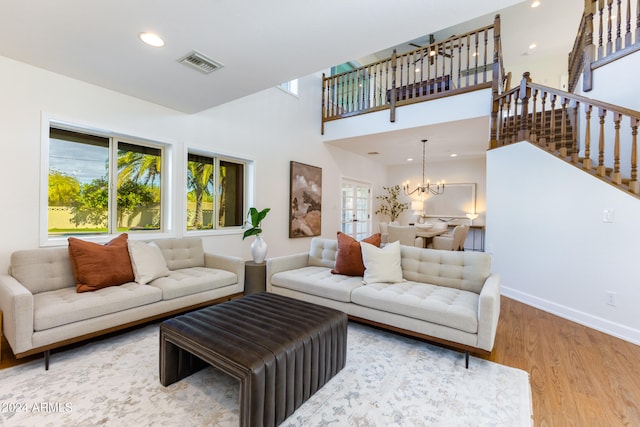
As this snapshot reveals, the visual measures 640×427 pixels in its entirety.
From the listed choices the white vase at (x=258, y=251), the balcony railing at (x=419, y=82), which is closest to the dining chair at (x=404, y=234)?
the balcony railing at (x=419, y=82)

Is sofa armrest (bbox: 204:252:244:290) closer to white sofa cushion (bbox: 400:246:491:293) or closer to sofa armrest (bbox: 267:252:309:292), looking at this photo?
sofa armrest (bbox: 267:252:309:292)

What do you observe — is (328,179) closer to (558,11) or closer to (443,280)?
(443,280)

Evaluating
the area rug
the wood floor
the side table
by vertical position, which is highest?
the side table

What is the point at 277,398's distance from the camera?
152cm

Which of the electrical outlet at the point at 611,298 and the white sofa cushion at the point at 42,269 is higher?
the white sofa cushion at the point at 42,269

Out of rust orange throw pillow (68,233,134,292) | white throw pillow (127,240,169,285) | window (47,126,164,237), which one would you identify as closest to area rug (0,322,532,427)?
rust orange throw pillow (68,233,134,292)

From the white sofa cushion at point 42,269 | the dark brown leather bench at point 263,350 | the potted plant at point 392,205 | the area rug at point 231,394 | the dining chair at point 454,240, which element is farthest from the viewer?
the potted plant at point 392,205

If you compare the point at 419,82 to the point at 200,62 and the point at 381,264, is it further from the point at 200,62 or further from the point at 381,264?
the point at 200,62

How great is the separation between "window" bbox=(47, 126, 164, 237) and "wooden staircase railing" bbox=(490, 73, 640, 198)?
16.2 ft

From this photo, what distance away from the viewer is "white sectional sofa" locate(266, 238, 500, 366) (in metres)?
2.17

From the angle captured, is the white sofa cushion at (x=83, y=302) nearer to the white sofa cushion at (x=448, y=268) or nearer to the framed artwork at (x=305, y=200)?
the white sofa cushion at (x=448, y=268)

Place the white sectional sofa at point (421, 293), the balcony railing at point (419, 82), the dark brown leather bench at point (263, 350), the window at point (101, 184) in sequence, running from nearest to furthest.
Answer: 1. the dark brown leather bench at point (263, 350)
2. the white sectional sofa at point (421, 293)
3. the window at point (101, 184)
4. the balcony railing at point (419, 82)

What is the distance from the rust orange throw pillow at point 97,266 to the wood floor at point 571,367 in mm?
689

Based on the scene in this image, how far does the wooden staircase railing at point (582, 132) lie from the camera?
2.93m
